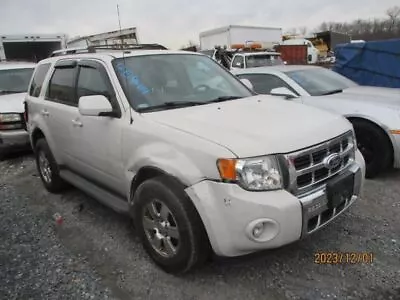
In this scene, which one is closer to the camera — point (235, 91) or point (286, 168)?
point (286, 168)

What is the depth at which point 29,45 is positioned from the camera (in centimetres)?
1330

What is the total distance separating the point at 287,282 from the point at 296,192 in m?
0.74

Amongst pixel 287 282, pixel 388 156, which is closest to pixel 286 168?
pixel 287 282

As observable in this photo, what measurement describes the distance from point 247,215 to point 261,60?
526 inches

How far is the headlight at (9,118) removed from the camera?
22.7 ft

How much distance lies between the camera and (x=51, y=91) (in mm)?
4812

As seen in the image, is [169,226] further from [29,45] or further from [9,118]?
[29,45]

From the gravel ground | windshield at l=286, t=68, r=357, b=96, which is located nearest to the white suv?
the gravel ground

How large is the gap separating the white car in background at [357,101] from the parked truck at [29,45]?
345 inches

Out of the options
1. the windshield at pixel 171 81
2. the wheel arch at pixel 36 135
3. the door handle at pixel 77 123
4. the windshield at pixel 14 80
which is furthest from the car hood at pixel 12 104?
the windshield at pixel 171 81

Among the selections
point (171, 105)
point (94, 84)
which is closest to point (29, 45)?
point (94, 84)

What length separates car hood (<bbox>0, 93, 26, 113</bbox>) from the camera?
6.99 metres

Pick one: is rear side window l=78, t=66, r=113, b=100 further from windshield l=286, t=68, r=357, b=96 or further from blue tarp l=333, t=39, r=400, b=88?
blue tarp l=333, t=39, r=400, b=88

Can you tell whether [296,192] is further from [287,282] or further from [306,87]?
[306,87]
